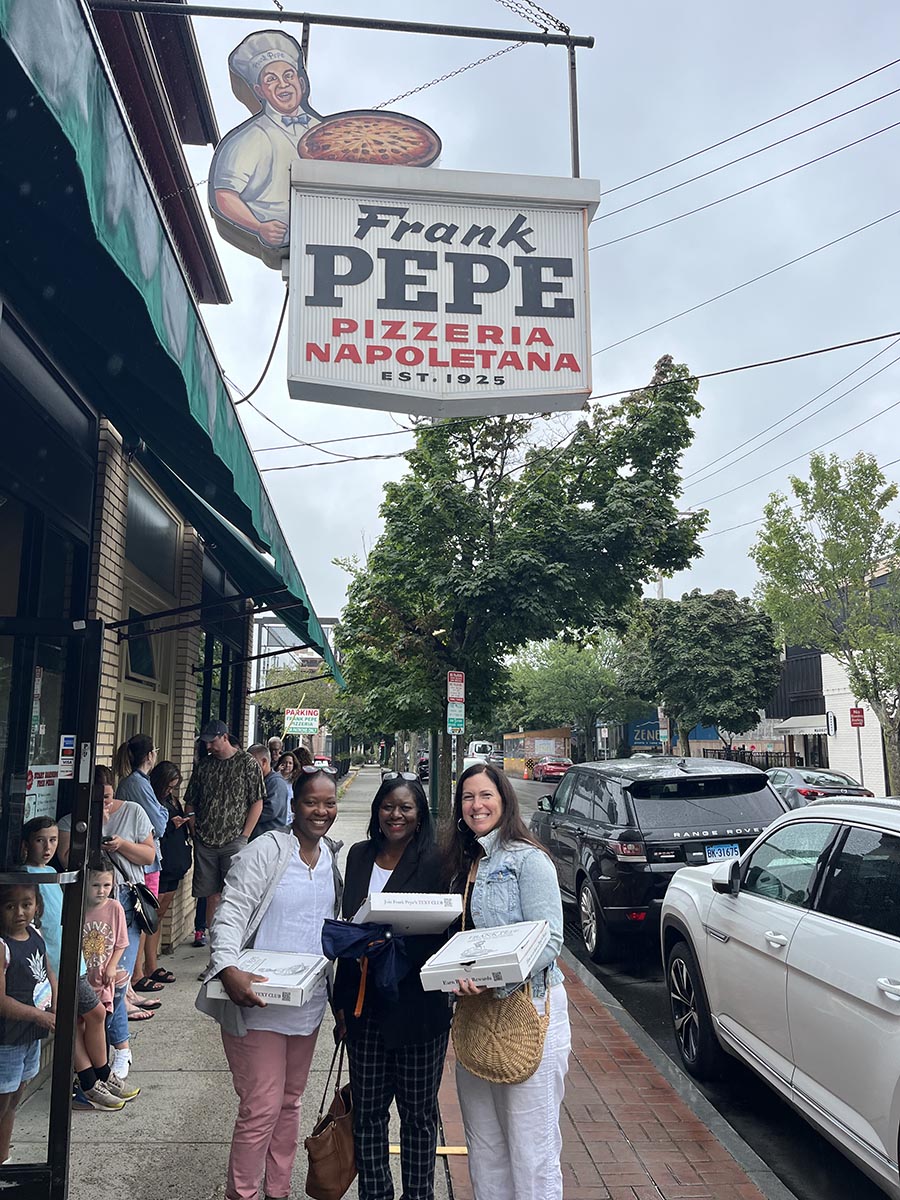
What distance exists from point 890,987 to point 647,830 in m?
4.36

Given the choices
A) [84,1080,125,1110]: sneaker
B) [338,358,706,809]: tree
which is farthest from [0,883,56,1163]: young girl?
[338,358,706,809]: tree

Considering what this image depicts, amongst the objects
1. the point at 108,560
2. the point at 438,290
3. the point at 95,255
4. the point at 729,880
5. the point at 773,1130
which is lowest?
the point at 773,1130

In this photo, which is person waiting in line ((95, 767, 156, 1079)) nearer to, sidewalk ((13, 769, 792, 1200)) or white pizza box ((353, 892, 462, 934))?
sidewalk ((13, 769, 792, 1200))

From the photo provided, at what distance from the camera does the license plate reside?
24.4 feet

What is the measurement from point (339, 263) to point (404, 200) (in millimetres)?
541

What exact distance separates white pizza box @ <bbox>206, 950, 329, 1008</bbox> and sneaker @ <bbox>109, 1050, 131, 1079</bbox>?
1.98 metres

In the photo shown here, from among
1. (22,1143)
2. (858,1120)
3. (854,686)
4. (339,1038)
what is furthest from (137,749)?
(854,686)

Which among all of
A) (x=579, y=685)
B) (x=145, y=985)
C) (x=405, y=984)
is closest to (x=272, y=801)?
(x=145, y=985)

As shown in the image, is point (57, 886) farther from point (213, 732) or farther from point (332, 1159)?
point (213, 732)

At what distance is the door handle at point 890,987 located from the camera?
3.21m

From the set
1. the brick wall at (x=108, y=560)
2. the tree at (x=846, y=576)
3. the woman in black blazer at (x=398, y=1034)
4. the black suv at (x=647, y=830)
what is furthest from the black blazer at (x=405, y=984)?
the tree at (x=846, y=576)

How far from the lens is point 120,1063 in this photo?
4.75 metres

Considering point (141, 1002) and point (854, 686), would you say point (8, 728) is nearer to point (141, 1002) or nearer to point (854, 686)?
point (141, 1002)

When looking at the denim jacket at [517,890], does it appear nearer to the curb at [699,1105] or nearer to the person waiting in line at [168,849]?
the curb at [699,1105]
